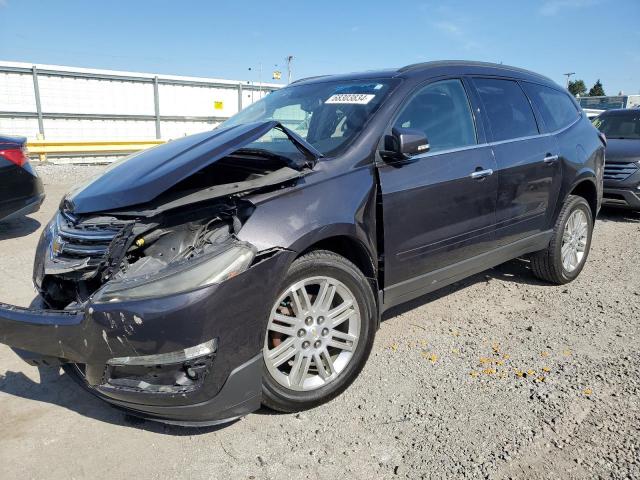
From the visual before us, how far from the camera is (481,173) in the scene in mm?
3422

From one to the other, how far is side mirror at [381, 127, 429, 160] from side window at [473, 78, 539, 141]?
105 cm

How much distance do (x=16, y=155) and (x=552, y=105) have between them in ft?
19.2

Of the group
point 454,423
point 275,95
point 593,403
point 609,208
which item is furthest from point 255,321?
point 609,208

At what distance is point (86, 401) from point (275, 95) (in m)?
2.68

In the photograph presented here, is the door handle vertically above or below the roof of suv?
below

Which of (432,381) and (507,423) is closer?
(507,423)

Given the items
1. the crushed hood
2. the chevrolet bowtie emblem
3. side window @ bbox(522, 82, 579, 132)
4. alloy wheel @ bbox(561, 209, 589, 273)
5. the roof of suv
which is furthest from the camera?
alloy wheel @ bbox(561, 209, 589, 273)

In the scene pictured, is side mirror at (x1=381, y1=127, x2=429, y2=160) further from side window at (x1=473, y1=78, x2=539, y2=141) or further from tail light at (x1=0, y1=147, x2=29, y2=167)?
tail light at (x1=0, y1=147, x2=29, y2=167)

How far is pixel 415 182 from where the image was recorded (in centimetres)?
300

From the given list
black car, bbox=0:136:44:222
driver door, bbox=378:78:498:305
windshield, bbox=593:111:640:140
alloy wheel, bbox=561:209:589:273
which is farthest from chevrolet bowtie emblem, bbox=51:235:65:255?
windshield, bbox=593:111:640:140

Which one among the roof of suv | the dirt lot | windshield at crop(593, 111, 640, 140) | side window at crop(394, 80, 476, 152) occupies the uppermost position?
the roof of suv

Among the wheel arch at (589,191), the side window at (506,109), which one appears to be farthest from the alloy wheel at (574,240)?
the side window at (506,109)

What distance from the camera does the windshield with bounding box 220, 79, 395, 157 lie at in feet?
9.70

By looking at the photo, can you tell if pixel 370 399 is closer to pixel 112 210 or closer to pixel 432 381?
pixel 432 381
